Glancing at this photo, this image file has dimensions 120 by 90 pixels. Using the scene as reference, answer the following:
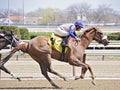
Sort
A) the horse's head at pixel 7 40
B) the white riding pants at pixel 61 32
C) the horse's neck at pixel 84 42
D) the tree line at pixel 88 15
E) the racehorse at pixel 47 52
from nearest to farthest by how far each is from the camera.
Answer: the racehorse at pixel 47 52 → the white riding pants at pixel 61 32 → the horse's neck at pixel 84 42 → the horse's head at pixel 7 40 → the tree line at pixel 88 15

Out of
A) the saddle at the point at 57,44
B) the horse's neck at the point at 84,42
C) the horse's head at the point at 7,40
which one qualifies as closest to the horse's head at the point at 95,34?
the horse's neck at the point at 84,42

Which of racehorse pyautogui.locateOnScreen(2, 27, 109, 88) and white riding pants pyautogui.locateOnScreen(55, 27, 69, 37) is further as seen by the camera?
white riding pants pyautogui.locateOnScreen(55, 27, 69, 37)

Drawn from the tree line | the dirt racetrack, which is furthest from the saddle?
the tree line

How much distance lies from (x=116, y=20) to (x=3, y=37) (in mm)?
87598

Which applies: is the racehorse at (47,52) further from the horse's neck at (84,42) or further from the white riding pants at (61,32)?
the white riding pants at (61,32)

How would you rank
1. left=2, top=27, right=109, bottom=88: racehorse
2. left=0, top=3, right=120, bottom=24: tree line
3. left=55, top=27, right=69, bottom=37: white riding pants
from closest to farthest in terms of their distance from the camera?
left=2, top=27, right=109, bottom=88: racehorse → left=55, top=27, right=69, bottom=37: white riding pants → left=0, top=3, right=120, bottom=24: tree line

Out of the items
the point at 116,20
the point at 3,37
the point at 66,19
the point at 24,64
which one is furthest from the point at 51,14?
the point at 3,37

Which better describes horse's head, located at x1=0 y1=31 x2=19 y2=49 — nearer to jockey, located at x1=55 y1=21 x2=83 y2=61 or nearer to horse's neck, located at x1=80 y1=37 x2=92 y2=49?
jockey, located at x1=55 y1=21 x2=83 y2=61

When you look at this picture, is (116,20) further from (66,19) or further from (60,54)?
(60,54)

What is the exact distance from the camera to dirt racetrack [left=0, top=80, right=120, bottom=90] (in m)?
11.5

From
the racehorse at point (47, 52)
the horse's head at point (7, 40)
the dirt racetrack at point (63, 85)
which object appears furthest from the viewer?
the horse's head at point (7, 40)

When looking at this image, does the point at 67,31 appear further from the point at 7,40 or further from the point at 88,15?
the point at 88,15

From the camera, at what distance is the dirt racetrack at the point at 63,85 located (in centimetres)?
1146

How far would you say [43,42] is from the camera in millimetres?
11383
